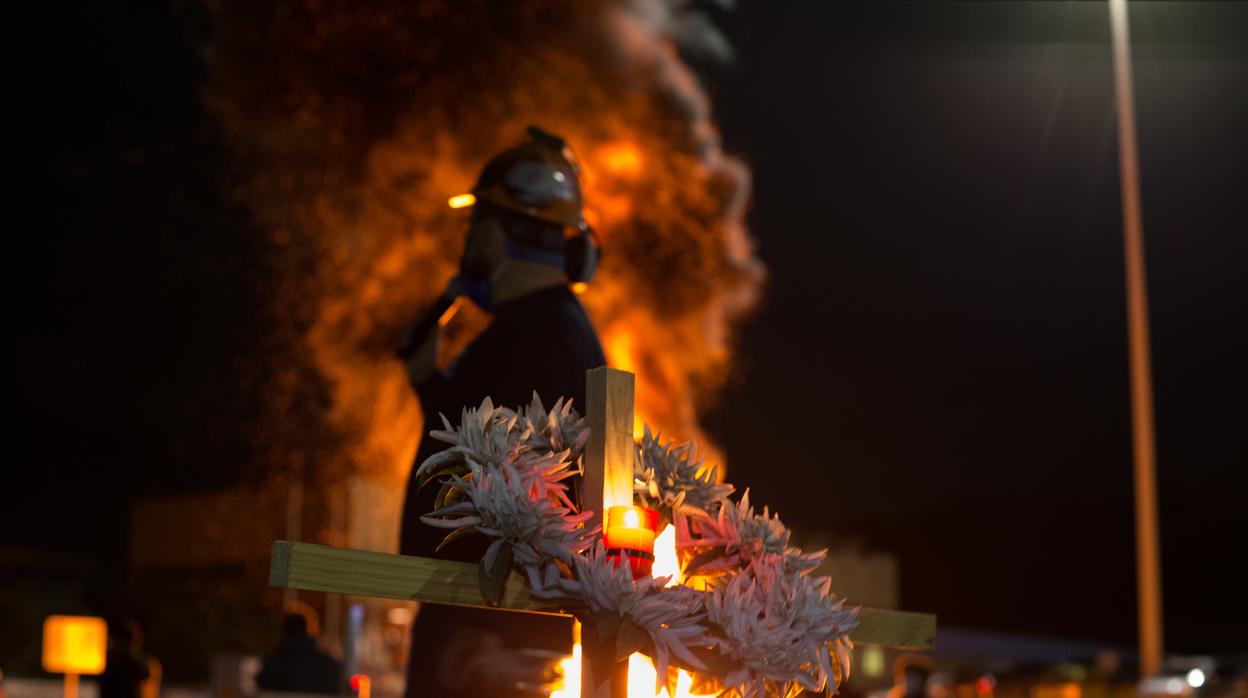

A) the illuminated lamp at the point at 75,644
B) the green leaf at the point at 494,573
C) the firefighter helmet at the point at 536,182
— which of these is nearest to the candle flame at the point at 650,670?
the green leaf at the point at 494,573

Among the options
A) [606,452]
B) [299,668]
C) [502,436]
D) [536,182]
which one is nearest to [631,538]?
[606,452]

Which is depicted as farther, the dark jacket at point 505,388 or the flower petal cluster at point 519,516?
the dark jacket at point 505,388

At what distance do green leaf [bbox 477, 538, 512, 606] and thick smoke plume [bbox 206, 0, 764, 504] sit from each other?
1015 centimetres

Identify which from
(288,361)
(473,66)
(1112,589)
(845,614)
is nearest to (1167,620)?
(1112,589)

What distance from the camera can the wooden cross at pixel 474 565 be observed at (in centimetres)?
234

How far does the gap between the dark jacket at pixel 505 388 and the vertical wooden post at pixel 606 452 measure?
4.07 feet

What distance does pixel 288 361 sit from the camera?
18.7 m

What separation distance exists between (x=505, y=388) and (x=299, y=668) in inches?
185

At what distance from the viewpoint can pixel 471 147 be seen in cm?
1435

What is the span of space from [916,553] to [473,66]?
111 ft

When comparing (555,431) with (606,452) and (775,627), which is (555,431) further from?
(775,627)

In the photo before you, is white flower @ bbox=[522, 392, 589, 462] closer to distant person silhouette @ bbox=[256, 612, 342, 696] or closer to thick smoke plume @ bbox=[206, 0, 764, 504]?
distant person silhouette @ bbox=[256, 612, 342, 696]

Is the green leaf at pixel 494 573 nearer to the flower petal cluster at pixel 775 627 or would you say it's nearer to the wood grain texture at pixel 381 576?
the wood grain texture at pixel 381 576

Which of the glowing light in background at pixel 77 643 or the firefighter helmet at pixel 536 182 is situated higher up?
the firefighter helmet at pixel 536 182
